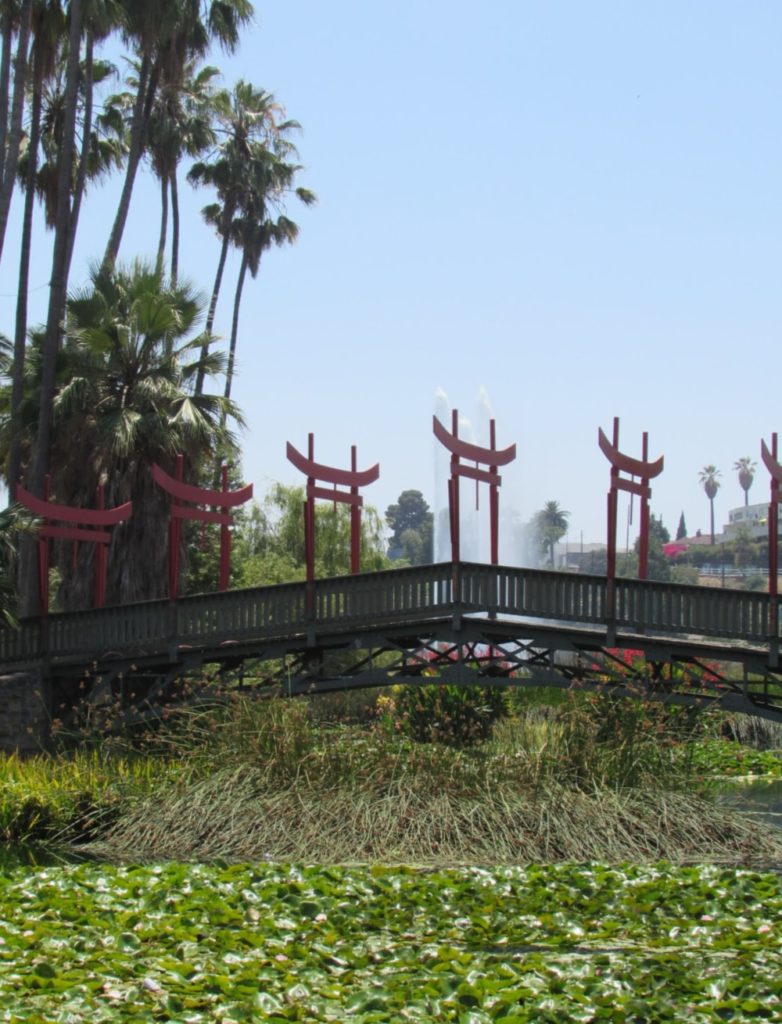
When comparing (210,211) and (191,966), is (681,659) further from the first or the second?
(210,211)

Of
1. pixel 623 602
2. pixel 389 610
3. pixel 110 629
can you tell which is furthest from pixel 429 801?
pixel 110 629

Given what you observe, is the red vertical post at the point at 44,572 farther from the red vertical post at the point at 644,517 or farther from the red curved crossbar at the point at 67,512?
the red vertical post at the point at 644,517

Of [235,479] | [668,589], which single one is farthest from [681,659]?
[235,479]

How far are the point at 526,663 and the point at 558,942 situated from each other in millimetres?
10733

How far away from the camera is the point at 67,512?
81.2 ft

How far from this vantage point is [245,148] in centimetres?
4584

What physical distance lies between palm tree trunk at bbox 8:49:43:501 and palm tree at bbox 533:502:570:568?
408 feet

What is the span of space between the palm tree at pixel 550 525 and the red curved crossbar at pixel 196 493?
12961 centimetres

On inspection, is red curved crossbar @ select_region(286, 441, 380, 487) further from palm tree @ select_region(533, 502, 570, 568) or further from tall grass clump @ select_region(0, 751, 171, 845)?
palm tree @ select_region(533, 502, 570, 568)

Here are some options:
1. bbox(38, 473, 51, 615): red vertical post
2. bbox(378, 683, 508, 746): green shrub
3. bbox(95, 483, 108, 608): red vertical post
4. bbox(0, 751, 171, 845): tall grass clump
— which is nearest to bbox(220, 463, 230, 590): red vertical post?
bbox(95, 483, 108, 608): red vertical post

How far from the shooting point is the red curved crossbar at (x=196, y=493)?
79.0ft

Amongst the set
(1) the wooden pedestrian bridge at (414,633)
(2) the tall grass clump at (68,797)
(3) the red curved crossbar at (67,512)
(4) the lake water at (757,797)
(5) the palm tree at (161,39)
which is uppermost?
(5) the palm tree at (161,39)

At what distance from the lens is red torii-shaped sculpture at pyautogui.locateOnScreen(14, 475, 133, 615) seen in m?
24.5

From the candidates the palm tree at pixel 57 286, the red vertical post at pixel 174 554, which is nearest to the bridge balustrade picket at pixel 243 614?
the red vertical post at pixel 174 554
